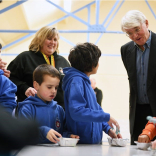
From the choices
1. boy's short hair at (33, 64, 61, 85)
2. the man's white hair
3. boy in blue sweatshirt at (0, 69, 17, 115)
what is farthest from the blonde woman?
the man's white hair

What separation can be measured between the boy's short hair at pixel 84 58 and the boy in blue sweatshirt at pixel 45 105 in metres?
0.23

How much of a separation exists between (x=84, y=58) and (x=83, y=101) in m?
0.29

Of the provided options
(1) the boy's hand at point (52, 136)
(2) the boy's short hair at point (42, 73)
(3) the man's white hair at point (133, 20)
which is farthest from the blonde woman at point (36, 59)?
(1) the boy's hand at point (52, 136)

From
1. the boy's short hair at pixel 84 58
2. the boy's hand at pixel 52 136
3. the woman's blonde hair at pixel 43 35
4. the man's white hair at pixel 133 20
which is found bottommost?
the boy's hand at pixel 52 136

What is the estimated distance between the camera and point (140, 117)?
2.34 m

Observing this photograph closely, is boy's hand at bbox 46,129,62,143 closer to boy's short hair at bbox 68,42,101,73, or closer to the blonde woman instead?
boy's short hair at bbox 68,42,101,73

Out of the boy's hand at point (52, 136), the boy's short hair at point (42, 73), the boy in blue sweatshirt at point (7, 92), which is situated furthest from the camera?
the boy's short hair at point (42, 73)

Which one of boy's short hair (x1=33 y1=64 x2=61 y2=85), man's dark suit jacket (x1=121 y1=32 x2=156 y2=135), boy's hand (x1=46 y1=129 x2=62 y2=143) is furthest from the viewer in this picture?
man's dark suit jacket (x1=121 y1=32 x2=156 y2=135)

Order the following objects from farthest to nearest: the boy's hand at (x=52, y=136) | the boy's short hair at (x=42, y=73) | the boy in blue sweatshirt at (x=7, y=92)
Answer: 1. the boy's short hair at (x=42, y=73)
2. the boy in blue sweatshirt at (x=7, y=92)
3. the boy's hand at (x=52, y=136)

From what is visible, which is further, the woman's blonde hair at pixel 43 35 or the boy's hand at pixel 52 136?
the woman's blonde hair at pixel 43 35

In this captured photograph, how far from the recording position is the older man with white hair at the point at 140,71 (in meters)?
2.29

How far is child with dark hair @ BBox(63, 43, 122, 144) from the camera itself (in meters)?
1.57

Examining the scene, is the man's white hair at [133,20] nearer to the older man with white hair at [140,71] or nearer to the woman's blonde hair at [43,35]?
the older man with white hair at [140,71]

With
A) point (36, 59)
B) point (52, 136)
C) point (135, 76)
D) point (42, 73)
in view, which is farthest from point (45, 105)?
point (135, 76)
